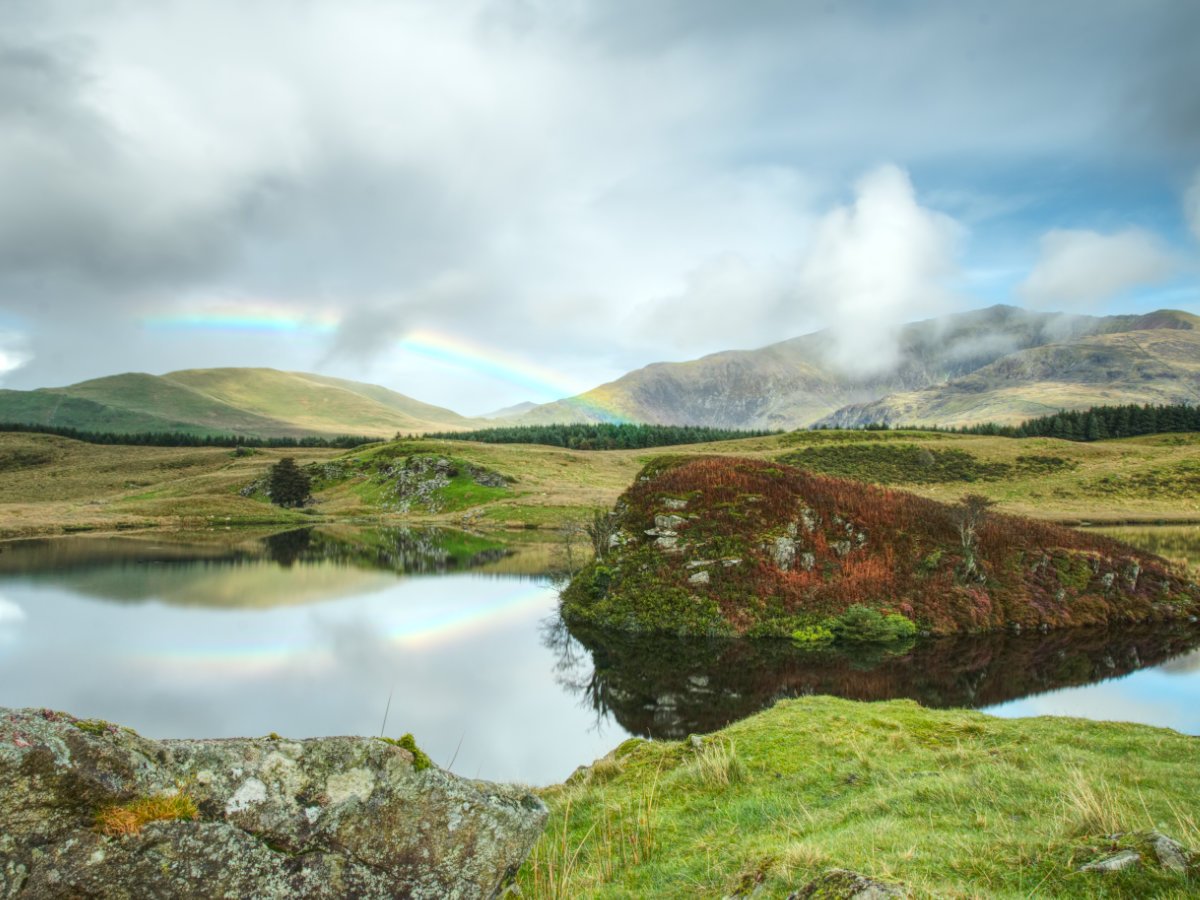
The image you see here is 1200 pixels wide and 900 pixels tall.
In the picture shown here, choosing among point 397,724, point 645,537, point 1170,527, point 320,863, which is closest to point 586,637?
point 645,537

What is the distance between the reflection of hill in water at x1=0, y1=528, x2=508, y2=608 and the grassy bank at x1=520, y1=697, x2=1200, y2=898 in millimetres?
38030

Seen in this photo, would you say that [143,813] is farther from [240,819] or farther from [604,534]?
[604,534]

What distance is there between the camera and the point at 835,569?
35.6 metres

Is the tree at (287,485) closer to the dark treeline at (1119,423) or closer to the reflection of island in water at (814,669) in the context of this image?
the reflection of island in water at (814,669)

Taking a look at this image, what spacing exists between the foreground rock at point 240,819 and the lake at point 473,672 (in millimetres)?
11464

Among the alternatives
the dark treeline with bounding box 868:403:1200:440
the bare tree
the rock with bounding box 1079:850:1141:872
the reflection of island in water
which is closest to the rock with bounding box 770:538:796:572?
the reflection of island in water

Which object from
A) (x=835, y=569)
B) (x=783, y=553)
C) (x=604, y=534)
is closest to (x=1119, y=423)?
(x=835, y=569)

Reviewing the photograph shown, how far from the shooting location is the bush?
31.6m

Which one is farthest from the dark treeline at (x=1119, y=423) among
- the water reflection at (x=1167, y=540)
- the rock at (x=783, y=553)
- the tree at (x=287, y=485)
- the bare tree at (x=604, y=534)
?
the tree at (x=287, y=485)

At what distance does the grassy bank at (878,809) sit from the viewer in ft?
20.7

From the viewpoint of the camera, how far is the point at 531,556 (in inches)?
2566

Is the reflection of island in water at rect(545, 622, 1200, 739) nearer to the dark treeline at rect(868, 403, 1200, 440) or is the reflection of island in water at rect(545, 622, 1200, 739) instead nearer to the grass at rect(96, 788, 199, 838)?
the grass at rect(96, 788, 199, 838)

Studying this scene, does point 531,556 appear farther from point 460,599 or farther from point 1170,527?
point 1170,527

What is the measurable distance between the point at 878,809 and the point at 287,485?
396 feet
